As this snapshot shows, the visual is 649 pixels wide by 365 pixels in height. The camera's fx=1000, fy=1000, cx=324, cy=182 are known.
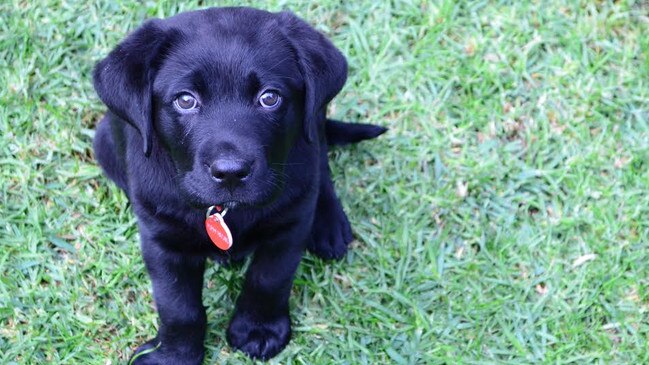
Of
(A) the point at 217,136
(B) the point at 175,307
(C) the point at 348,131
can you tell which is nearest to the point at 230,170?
(A) the point at 217,136

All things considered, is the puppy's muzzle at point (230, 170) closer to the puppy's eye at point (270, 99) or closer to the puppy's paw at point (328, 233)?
the puppy's eye at point (270, 99)

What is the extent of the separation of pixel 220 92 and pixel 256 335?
1294 millimetres

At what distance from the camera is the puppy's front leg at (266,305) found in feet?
12.7

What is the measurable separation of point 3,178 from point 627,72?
3039 millimetres

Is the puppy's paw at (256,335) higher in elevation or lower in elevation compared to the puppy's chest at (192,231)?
lower

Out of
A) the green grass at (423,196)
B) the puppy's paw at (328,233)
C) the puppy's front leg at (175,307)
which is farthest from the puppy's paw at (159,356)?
the puppy's paw at (328,233)

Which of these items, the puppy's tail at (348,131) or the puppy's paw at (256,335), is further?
the puppy's tail at (348,131)

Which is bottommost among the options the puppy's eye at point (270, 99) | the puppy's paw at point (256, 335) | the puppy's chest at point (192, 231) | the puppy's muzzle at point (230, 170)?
the puppy's paw at point (256, 335)

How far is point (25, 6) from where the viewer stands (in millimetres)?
4934

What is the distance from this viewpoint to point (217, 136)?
3203 millimetres

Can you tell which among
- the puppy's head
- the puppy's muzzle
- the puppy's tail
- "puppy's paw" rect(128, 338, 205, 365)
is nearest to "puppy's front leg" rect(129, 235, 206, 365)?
"puppy's paw" rect(128, 338, 205, 365)

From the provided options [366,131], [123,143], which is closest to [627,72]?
[366,131]

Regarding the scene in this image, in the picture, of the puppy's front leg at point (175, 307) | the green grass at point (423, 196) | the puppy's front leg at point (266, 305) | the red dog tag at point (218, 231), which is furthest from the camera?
the green grass at point (423, 196)

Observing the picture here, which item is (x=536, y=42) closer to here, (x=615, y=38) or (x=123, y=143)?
(x=615, y=38)
